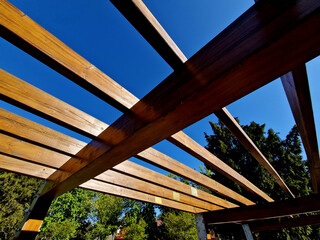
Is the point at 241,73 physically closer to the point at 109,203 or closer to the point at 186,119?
the point at 186,119

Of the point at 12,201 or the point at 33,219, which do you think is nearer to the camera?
the point at 33,219

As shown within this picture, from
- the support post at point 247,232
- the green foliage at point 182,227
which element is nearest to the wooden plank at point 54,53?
the support post at point 247,232

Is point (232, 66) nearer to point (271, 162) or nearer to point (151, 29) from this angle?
Answer: point (151, 29)

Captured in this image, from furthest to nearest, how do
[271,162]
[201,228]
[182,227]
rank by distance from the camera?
[182,227]
[271,162]
[201,228]

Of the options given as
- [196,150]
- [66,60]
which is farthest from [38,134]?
[196,150]

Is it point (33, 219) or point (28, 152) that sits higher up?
point (28, 152)

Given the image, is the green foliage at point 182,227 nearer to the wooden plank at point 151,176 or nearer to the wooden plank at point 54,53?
the wooden plank at point 151,176


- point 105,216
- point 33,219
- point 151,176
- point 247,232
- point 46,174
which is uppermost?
point 105,216

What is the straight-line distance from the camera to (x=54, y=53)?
37.0 inches

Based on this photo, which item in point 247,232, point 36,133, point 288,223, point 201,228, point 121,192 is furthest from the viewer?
point 288,223

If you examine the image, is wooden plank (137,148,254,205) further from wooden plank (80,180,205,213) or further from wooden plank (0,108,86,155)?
wooden plank (80,180,205,213)

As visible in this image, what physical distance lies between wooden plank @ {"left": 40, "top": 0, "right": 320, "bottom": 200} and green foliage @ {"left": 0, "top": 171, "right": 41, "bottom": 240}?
785 inches

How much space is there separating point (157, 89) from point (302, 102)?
1.27m

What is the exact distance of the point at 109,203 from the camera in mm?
17391
